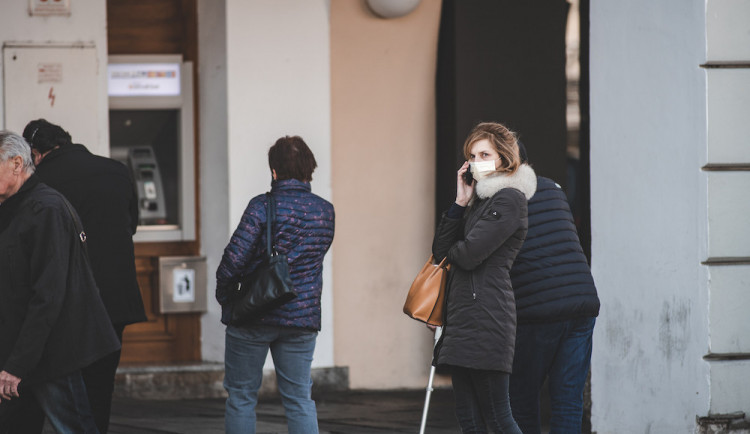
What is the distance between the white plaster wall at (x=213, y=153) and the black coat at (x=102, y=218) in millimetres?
2439

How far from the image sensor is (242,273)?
531 cm

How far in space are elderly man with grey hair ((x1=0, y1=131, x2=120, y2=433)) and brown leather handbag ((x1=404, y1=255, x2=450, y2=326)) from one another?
1257 millimetres

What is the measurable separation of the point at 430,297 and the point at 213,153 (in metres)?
4.07

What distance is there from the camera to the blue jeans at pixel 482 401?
4617 mm

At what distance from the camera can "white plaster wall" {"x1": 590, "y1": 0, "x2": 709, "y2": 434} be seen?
641 cm

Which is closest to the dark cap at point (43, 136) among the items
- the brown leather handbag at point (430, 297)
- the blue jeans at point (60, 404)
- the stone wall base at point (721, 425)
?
the blue jeans at point (60, 404)

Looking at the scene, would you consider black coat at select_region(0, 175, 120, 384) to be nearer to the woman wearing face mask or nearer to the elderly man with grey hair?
the elderly man with grey hair

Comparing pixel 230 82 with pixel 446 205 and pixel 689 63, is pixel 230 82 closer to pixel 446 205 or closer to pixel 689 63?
pixel 446 205

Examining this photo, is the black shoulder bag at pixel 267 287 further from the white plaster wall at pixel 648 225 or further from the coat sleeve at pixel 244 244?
the white plaster wall at pixel 648 225

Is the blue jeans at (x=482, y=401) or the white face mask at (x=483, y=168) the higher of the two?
the white face mask at (x=483, y=168)

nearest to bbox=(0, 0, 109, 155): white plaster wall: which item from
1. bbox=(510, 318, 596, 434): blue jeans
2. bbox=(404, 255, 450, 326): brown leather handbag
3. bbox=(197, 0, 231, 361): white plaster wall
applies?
bbox=(197, 0, 231, 361): white plaster wall

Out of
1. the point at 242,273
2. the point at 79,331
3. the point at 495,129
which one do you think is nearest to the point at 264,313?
the point at 242,273

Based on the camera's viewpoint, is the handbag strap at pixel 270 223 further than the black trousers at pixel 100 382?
No

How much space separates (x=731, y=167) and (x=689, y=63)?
640 millimetres
